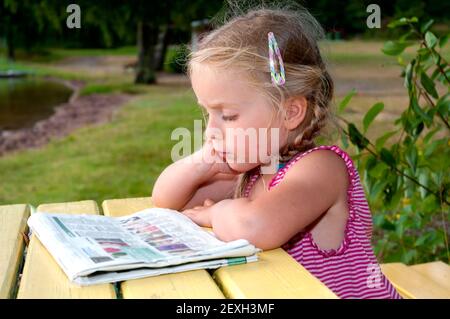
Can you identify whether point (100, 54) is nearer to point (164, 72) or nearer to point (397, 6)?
point (164, 72)

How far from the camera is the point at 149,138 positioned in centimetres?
560

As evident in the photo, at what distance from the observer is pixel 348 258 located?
1.55 metres

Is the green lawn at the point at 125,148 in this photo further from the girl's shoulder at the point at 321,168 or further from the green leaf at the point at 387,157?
the girl's shoulder at the point at 321,168

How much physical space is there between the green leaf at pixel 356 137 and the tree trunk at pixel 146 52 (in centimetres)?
543

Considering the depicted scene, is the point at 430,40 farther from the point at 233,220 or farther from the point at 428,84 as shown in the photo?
the point at 233,220

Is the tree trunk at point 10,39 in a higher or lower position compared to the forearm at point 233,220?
lower

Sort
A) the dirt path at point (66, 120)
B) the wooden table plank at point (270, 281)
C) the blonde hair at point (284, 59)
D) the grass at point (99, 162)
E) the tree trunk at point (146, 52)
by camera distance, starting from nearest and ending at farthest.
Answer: the wooden table plank at point (270, 281) < the blonde hair at point (284, 59) < the grass at point (99, 162) < the dirt path at point (66, 120) < the tree trunk at point (146, 52)

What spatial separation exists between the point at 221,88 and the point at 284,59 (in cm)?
20

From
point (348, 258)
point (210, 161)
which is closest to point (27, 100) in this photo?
point (210, 161)

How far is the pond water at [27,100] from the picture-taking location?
677 centimetres

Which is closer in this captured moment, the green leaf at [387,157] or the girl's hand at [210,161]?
the girl's hand at [210,161]

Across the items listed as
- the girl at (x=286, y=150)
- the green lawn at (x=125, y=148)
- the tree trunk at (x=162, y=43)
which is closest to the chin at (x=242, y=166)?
the girl at (x=286, y=150)

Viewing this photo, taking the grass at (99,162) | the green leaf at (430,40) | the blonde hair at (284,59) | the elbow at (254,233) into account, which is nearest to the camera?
the elbow at (254,233)
